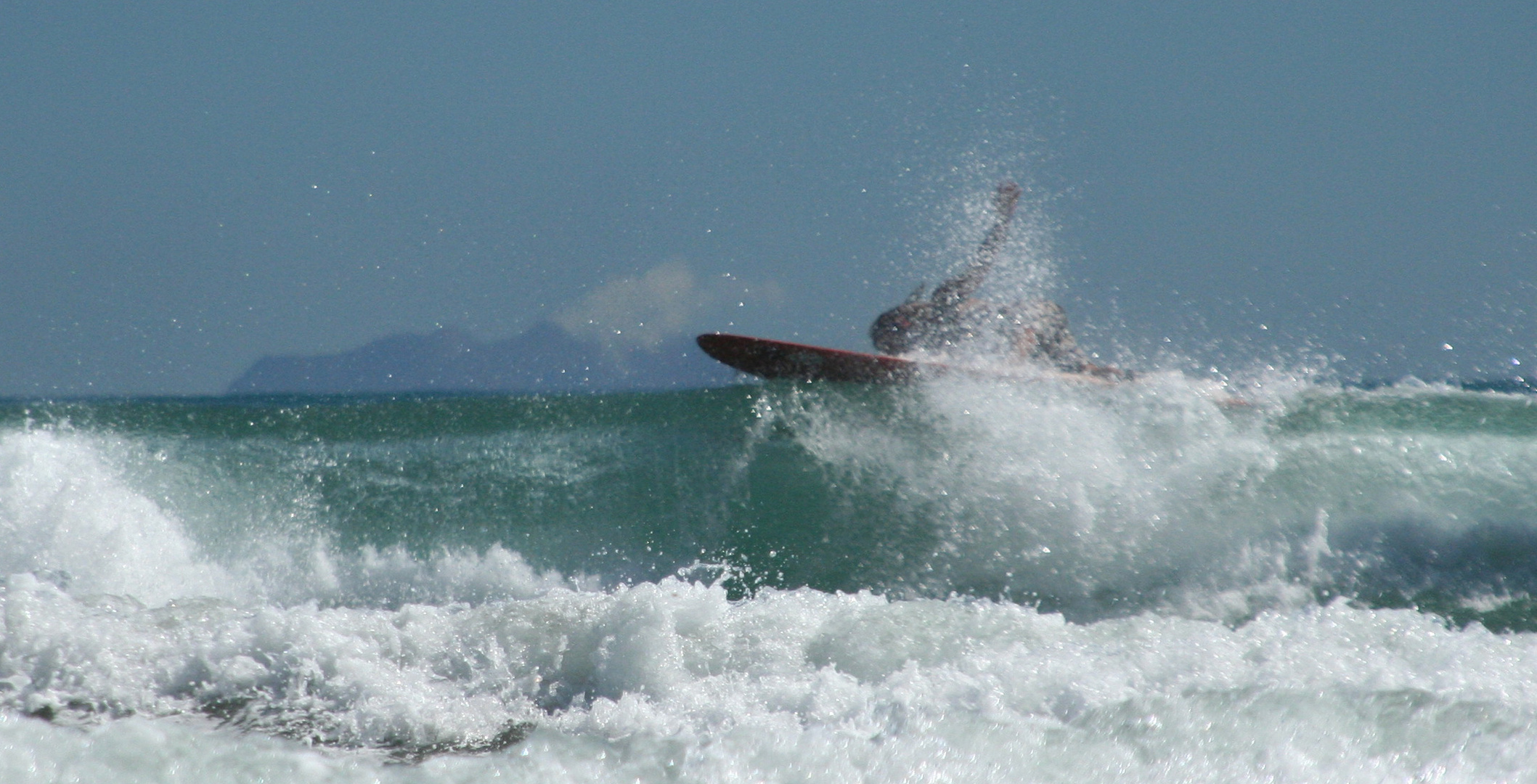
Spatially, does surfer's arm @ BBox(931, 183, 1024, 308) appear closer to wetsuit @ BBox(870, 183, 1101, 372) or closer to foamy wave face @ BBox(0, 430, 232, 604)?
wetsuit @ BBox(870, 183, 1101, 372)

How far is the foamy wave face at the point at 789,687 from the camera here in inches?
88.0

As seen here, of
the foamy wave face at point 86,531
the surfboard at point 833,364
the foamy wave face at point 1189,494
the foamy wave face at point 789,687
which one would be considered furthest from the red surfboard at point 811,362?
the foamy wave face at point 86,531

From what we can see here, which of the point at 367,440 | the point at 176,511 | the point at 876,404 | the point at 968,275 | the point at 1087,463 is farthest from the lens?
the point at 968,275

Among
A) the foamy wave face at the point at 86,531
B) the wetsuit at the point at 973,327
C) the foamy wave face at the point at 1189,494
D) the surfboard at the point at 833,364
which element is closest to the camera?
the foamy wave face at the point at 1189,494

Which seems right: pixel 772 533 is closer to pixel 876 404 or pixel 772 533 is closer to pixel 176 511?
pixel 876 404

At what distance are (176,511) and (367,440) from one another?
1.21m

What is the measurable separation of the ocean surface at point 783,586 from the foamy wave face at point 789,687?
0.03 feet

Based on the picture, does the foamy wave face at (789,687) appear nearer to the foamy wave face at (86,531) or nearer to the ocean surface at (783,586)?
the ocean surface at (783,586)

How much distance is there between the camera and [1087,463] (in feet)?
15.7

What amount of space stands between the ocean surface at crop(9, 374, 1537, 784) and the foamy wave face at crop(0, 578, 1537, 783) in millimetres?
11

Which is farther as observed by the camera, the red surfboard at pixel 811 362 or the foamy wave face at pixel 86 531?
the red surfboard at pixel 811 362

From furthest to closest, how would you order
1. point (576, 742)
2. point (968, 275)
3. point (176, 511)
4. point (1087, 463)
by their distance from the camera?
point (968, 275)
point (176, 511)
point (1087, 463)
point (576, 742)

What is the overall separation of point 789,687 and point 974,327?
445 centimetres

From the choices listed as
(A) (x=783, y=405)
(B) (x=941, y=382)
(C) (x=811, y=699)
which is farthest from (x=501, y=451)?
(C) (x=811, y=699)
